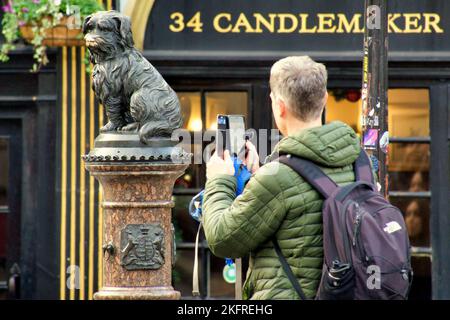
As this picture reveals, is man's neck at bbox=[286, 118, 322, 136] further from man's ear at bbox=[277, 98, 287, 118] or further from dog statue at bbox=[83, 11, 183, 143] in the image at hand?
dog statue at bbox=[83, 11, 183, 143]

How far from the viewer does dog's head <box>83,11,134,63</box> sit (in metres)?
5.86

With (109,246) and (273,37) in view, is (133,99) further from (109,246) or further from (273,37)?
(273,37)

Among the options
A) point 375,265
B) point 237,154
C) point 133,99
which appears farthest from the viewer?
point 133,99

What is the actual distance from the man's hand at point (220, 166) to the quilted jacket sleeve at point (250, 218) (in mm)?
202

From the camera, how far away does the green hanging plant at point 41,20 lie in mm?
8773

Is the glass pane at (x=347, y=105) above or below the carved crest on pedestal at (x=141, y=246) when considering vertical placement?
above

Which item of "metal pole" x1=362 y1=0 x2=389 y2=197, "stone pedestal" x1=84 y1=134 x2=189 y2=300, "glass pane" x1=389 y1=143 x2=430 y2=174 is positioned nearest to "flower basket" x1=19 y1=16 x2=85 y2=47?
"glass pane" x1=389 y1=143 x2=430 y2=174

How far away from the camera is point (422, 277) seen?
9.46m

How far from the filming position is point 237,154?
13.8 ft

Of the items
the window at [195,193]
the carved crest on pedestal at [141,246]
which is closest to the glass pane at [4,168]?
the window at [195,193]

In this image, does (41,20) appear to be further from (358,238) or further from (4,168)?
(358,238)

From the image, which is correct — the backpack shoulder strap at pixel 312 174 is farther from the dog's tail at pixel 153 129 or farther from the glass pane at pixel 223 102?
the glass pane at pixel 223 102
